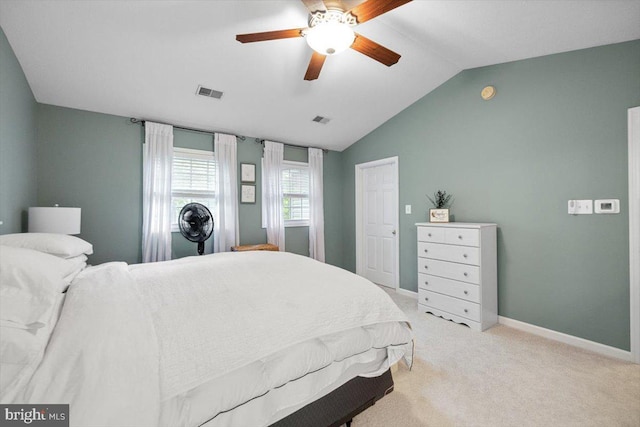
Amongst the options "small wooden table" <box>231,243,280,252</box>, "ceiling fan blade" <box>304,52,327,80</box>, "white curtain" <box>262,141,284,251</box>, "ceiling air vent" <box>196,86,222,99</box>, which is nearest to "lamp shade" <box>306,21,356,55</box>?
"ceiling fan blade" <box>304,52,327,80</box>

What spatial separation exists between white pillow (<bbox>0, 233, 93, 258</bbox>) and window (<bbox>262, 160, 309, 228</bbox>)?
2.78 m

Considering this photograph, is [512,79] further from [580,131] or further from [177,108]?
[177,108]

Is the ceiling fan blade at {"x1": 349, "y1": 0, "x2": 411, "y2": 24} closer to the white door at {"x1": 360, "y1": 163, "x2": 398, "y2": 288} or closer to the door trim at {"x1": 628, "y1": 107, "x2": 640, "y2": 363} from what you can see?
the door trim at {"x1": 628, "y1": 107, "x2": 640, "y2": 363}

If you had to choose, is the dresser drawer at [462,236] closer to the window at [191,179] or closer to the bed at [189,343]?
the bed at [189,343]

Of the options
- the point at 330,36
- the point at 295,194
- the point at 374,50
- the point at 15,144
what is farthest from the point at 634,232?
the point at 15,144

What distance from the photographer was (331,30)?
1.71 metres

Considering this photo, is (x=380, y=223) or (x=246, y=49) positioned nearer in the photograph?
(x=246, y=49)

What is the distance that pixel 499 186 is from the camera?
2.85m

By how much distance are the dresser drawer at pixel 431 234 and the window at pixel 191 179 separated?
2824 mm

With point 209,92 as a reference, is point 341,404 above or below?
below

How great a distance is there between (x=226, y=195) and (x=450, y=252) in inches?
117

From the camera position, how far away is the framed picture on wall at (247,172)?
3.87 m

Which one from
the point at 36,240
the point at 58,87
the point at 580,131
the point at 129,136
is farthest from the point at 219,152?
the point at 580,131

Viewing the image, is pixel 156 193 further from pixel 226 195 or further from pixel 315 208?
pixel 315 208
